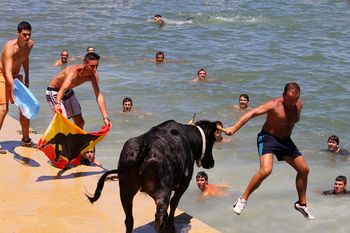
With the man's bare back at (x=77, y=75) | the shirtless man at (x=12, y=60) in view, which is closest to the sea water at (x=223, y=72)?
the man's bare back at (x=77, y=75)

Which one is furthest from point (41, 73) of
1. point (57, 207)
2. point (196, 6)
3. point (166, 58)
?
point (196, 6)

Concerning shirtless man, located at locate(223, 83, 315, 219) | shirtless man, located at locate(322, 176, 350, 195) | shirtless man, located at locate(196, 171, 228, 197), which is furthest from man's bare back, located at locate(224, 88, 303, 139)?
shirtless man, located at locate(322, 176, 350, 195)

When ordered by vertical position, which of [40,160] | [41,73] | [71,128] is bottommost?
[41,73]

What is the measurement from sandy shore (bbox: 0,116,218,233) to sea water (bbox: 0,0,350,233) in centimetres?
256

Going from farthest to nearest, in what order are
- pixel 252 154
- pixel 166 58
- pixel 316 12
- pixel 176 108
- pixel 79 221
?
pixel 316 12
pixel 166 58
pixel 176 108
pixel 252 154
pixel 79 221

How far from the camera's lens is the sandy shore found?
766cm

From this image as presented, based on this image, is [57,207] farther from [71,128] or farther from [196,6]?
[196,6]

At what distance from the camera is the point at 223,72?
20641 millimetres

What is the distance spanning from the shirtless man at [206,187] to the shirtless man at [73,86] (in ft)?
8.21

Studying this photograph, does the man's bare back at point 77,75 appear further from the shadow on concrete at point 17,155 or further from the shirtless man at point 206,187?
the shirtless man at point 206,187

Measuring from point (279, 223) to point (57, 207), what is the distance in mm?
4130

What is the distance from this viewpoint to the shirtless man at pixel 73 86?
9357mm

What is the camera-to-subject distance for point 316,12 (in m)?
32.1

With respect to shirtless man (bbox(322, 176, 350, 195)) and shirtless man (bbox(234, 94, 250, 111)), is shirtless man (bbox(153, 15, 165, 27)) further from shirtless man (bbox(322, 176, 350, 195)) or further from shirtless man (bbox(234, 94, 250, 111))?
shirtless man (bbox(322, 176, 350, 195))
